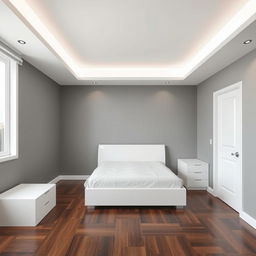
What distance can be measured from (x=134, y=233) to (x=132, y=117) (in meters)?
3.00

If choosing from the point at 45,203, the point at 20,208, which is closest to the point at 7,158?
the point at 20,208

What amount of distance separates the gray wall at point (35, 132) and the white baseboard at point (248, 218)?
11.5 feet

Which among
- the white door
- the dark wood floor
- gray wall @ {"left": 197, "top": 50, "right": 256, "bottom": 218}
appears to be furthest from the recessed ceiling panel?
the dark wood floor

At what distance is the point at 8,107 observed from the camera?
2947 millimetres

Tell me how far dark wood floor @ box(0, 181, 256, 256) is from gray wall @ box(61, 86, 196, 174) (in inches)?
77.4

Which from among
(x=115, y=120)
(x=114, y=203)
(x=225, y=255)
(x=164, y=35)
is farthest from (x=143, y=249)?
(x=115, y=120)

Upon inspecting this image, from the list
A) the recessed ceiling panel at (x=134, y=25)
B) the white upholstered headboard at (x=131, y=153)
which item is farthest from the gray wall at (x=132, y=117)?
the recessed ceiling panel at (x=134, y=25)

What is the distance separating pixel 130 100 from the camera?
4.98m

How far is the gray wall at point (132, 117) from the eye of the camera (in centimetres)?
498

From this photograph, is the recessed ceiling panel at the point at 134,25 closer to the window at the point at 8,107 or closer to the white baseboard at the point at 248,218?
the window at the point at 8,107

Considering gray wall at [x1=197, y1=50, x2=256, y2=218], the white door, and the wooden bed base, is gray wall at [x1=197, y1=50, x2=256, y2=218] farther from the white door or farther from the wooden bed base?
the wooden bed base

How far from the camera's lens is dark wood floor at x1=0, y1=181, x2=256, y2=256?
2125 mm

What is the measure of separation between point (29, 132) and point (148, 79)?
2.69 meters

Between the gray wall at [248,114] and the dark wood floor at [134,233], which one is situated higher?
the gray wall at [248,114]
